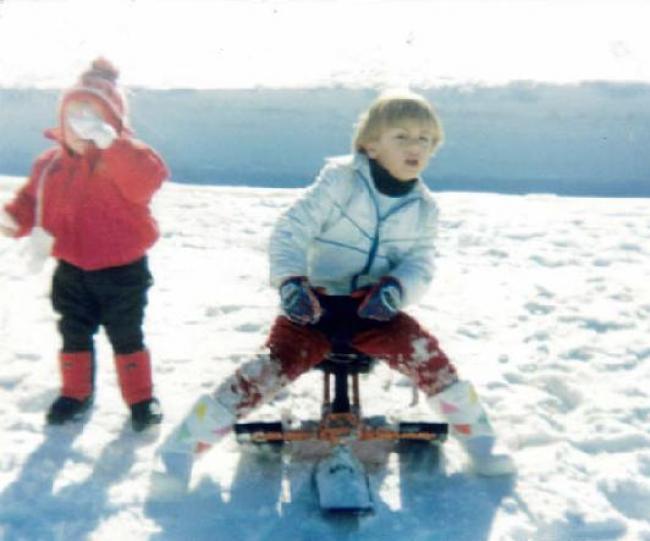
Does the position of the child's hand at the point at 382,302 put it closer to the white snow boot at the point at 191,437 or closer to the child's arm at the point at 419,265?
the child's arm at the point at 419,265

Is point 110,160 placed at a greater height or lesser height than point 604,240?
greater

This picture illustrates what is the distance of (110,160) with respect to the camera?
230 centimetres

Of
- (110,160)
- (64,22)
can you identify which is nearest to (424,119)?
(110,160)

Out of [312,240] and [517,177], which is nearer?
[312,240]

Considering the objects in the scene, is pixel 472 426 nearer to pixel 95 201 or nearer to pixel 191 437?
pixel 191 437

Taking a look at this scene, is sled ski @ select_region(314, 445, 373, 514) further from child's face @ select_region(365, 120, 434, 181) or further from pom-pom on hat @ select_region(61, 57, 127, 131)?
pom-pom on hat @ select_region(61, 57, 127, 131)

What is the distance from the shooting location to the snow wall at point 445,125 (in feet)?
20.4

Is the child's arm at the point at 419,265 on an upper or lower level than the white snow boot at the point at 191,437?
upper

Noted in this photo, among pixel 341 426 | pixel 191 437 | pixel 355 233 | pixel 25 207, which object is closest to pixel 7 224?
pixel 25 207

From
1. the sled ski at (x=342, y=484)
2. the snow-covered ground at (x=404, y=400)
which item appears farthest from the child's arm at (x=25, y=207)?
the sled ski at (x=342, y=484)

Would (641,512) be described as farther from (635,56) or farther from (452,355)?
(635,56)

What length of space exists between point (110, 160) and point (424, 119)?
2.85 feet

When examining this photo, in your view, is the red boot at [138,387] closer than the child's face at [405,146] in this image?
No

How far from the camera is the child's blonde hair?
7.54 feet
